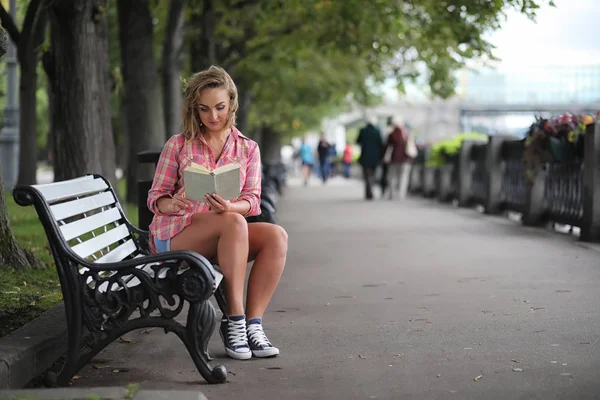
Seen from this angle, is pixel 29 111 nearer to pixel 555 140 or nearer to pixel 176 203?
pixel 555 140

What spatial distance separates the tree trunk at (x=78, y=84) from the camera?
11586 millimetres

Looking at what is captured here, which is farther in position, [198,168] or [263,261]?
[263,261]

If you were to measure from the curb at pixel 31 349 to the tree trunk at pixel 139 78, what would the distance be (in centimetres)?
1138

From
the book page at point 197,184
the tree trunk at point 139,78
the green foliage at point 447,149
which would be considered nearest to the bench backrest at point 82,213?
the book page at point 197,184

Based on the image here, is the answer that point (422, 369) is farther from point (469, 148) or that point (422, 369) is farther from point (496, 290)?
point (469, 148)

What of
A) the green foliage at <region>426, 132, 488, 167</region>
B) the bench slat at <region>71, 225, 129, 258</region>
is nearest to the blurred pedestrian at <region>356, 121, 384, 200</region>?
the green foliage at <region>426, 132, 488, 167</region>

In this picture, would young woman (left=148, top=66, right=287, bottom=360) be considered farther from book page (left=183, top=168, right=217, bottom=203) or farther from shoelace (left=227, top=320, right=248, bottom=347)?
book page (left=183, top=168, right=217, bottom=203)

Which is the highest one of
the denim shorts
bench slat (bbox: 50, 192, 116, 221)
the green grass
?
bench slat (bbox: 50, 192, 116, 221)

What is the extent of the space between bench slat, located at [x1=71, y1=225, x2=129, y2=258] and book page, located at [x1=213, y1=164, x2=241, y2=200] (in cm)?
72

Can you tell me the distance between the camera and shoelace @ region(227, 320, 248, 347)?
5.66m

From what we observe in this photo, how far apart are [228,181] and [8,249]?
3404 millimetres

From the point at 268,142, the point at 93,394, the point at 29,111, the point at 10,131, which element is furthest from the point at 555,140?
the point at 268,142

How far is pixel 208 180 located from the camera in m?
5.36

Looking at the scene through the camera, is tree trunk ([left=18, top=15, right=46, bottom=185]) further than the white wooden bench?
Yes
